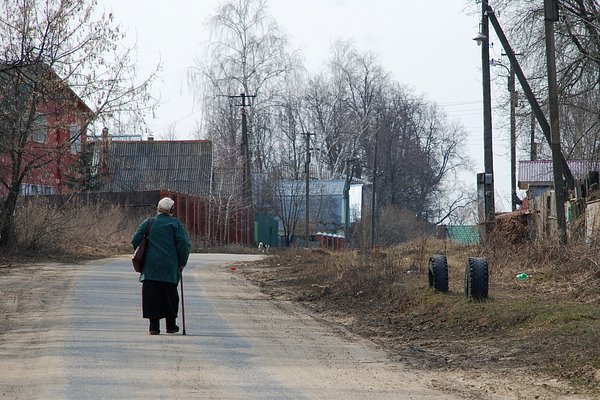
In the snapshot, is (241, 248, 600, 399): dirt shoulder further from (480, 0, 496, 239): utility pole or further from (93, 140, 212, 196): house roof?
(93, 140, 212, 196): house roof

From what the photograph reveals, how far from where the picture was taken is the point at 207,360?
9609 mm

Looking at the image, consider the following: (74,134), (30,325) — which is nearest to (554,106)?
(30,325)

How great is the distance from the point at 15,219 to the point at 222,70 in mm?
29825

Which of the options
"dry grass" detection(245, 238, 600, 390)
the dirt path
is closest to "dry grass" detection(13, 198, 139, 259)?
"dry grass" detection(245, 238, 600, 390)

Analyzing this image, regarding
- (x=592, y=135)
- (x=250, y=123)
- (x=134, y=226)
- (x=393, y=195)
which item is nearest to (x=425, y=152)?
(x=393, y=195)

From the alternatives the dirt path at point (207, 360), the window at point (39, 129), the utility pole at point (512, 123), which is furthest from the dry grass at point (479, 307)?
the window at point (39, 129)

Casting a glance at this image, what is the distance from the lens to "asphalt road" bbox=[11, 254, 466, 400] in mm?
7906

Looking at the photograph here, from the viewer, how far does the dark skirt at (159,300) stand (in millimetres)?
11914

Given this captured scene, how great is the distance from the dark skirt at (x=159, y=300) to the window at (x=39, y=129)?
1691 cm

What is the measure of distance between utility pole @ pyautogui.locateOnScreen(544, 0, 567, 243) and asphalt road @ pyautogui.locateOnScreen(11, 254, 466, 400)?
7063mm

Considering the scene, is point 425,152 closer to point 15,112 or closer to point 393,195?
point 393,195

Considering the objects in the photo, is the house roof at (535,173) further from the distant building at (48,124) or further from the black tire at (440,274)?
the black tire at (440,274)

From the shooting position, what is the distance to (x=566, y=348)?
9.72m

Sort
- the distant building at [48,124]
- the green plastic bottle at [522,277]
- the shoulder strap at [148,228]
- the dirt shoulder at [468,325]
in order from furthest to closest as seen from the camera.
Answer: the distant building at [48,124]
the green plastic bottle at [522,277]
the shoulder strap at [148,228]
the dirt shoulder at [468,325]
